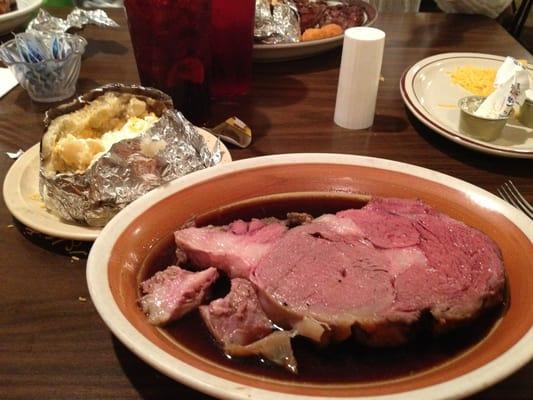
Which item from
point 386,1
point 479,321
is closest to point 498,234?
point 479,321

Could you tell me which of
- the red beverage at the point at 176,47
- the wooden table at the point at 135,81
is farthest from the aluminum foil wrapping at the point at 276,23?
the red beverage at the point at 176,47

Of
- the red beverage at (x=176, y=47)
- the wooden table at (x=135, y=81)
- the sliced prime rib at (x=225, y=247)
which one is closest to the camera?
the wooden table at (x=135, y=81)

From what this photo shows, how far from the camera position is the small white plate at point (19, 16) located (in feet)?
6.86

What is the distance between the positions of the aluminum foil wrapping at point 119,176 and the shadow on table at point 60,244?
50mm

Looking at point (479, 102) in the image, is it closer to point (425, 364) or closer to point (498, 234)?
point (498, 234)

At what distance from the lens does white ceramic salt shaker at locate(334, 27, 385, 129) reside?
149 cm

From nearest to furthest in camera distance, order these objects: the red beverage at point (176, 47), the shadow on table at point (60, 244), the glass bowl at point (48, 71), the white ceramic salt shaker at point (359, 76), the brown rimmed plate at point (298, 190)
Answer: the brown rimmed plate at point (298, 190) → the shadow on table at point (60, 244) → the red beverage at point (176, 47) → the white ceramic salt shaker at point (359, 76) → the glass bowl at point (48, 71)

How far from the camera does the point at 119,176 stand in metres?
1.07

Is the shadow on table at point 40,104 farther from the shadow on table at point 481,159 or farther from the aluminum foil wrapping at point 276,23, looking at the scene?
the shadow on table at point 481,159

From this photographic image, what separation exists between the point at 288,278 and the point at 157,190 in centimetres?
34

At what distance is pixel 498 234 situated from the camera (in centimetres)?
101

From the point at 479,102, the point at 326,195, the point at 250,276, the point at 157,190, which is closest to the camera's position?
the point at 250,276

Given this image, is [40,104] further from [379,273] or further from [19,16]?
[379,273]

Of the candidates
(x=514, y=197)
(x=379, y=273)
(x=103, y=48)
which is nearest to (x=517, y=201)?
(x=514, y=197)
